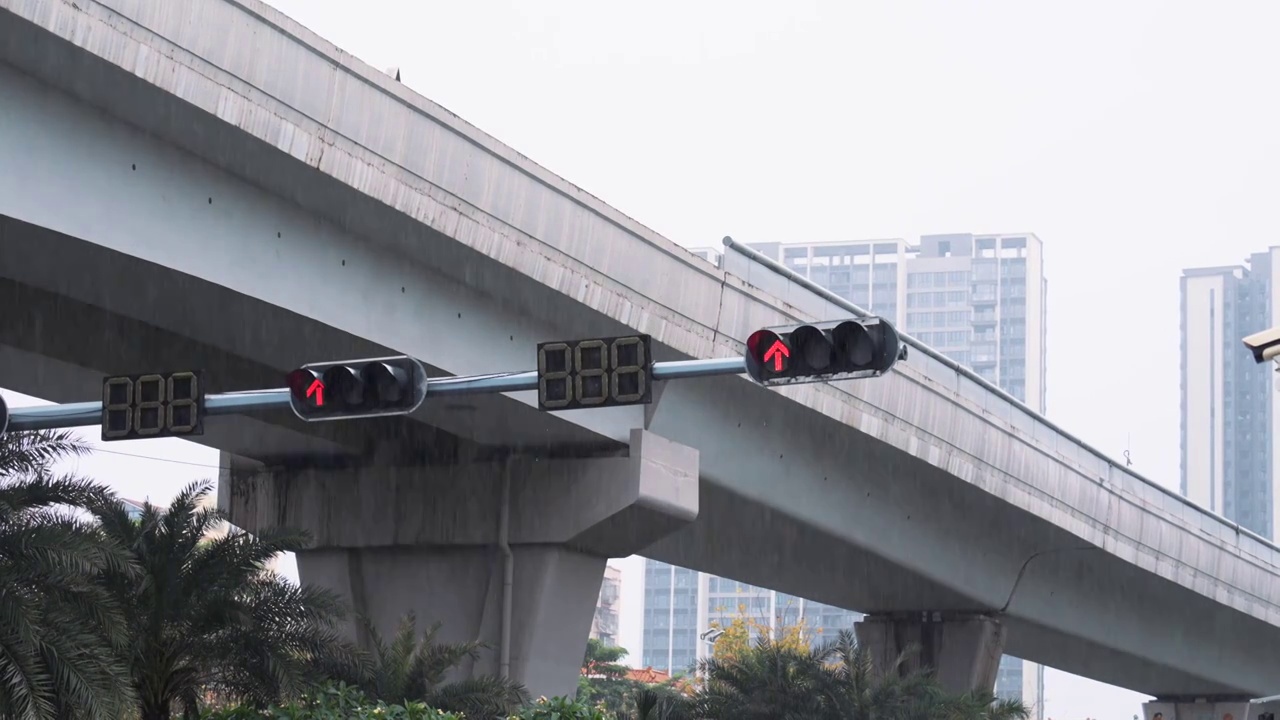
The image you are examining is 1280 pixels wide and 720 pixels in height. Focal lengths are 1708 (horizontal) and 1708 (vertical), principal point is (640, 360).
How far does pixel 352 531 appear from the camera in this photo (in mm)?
24703

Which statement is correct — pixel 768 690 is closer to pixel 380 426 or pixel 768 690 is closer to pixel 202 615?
pixel 380 426

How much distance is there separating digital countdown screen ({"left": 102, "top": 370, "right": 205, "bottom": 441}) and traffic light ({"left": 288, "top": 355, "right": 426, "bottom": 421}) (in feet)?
3.19

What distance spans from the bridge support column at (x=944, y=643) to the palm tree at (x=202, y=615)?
16654mm

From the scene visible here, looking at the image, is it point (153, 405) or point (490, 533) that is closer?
point (153, 405)

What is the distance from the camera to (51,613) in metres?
16.2

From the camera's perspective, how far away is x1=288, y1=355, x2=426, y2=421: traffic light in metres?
13.5

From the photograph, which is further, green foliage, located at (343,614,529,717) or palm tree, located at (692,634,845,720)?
palm tree, located at (692,634,845,720)

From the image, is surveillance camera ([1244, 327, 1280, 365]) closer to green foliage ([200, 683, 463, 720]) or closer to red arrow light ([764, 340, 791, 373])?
red arrow light ([764, 340, 791, 373])

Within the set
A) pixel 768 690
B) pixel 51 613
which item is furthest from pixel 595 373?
pixel 768 690

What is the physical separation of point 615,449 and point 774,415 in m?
3.36

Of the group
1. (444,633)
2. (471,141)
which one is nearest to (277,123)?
(471,141)

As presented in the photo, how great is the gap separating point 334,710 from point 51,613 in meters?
3.80

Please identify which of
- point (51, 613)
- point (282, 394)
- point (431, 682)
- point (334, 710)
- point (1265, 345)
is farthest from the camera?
point (431, 682)

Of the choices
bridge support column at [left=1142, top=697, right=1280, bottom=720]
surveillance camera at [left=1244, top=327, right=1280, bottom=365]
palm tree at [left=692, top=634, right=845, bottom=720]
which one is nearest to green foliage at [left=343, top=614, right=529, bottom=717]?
A: palm tree at [left=692, top=634, right=845, bottom=720]
